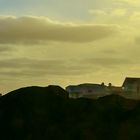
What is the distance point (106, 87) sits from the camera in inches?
4643

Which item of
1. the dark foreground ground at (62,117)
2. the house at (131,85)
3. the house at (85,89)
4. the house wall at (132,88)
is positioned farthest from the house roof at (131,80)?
the dark foreground ground at (62,117)

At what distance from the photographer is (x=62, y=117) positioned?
58781 mm

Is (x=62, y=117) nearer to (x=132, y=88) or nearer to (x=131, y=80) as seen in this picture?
(x=132, y=88)

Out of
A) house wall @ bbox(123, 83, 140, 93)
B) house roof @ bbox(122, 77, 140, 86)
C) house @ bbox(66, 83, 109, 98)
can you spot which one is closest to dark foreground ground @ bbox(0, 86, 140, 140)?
house wall @ bbox(123, 83, 140, 93)

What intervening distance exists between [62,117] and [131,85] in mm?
58032

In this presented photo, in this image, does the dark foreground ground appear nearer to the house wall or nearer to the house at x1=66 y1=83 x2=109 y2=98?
the house wall

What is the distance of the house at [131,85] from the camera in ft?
367

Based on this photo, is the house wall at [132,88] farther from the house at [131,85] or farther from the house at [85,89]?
the house at [85,89]

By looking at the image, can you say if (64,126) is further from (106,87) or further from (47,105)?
(106,87)

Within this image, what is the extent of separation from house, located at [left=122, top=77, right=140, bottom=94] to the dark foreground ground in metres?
48.8

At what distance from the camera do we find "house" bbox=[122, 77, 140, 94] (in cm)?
11184

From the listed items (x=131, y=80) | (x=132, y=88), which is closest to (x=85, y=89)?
(x=131, y=80)

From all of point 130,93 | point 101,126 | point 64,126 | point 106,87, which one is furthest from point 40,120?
point 106,87

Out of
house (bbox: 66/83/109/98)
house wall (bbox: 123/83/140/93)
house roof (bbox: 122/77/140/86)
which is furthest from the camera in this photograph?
house roof (bbox: 122/77/140/86)
